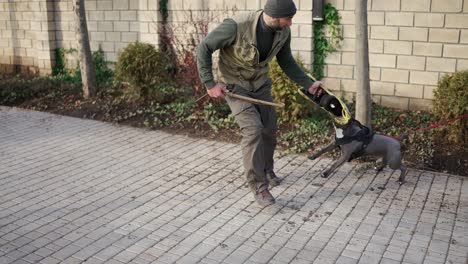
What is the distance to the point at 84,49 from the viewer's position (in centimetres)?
916

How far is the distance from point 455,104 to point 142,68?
16.1 ft

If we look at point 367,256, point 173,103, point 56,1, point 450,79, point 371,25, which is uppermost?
point 56,1

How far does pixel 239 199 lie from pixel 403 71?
4.03 m

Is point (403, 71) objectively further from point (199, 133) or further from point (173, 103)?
point (173, 103)

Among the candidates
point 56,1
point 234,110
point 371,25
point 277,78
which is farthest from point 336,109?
point 56,1

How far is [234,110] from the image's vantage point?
15.3ft

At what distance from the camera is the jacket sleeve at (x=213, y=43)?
14.6ft

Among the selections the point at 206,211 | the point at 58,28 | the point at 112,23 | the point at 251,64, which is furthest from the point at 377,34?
the point at 58,28

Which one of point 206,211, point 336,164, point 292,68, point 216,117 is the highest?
point 292,68

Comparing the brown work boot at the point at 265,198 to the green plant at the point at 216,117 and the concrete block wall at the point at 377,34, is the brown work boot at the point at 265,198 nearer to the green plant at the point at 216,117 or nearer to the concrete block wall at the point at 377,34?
the green plant at the point at 216,117

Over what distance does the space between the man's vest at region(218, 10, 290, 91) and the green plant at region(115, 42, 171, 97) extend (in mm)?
3825

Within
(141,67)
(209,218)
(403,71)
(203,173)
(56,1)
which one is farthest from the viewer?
(56,1)

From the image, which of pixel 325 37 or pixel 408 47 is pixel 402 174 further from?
pixel 325 37

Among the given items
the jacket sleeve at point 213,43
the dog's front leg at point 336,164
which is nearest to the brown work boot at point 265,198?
the dog's front leg at point 336,164
